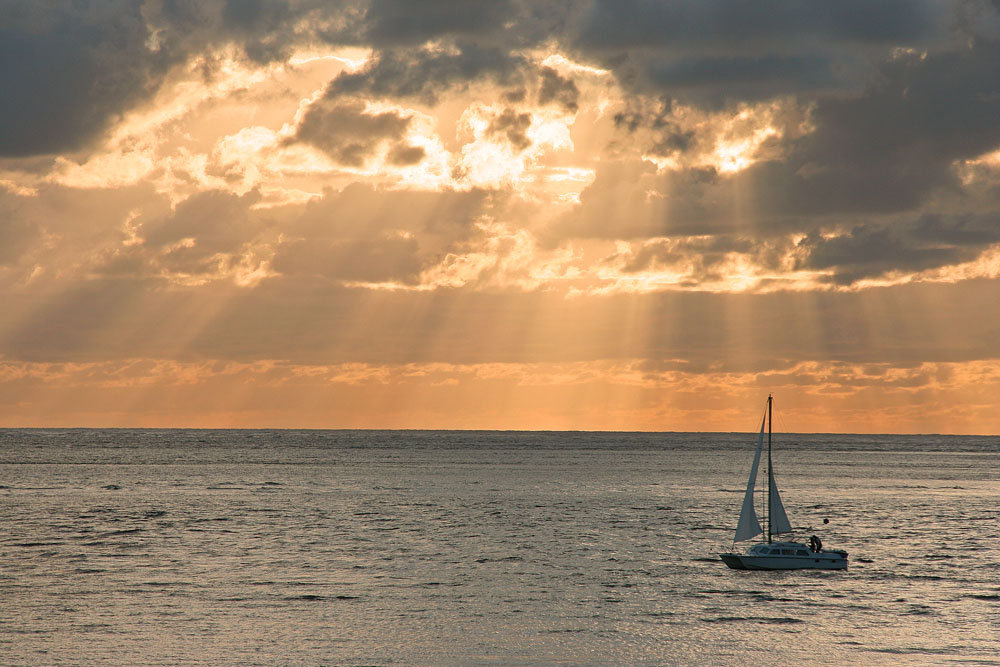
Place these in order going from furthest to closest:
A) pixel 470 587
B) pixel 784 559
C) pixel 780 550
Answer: pixel 780 550, pixel 784 559, pixel 470 587

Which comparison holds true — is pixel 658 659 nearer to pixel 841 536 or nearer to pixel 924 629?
pixel 924 629

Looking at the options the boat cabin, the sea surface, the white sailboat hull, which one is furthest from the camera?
the boat cabin

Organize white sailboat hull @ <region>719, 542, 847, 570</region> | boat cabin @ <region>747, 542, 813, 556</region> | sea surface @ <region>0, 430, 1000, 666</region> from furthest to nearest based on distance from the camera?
boat cabin @ <region>747, 542, 813, 556</region> → white sailboat hull @ <region>719, 542, 847, 570</region> → sea surface @ <region>0, 430, 1000, 666</region>

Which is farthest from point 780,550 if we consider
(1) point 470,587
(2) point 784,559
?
(1) point 470,587

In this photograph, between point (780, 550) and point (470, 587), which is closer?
point (470, 587)

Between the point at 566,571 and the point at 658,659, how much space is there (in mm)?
27864

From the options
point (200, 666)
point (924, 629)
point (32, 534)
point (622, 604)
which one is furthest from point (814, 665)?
point (32, 534)

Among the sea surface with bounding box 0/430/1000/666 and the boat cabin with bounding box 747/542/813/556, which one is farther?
the boat cabin with bounding box 747/542/813/556

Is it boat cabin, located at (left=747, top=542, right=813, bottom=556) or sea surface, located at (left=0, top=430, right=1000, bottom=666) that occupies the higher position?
boat cabin, located at (left=747, top=542, right=813, bottom=556)

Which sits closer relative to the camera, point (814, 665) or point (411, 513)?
point (814, 665)

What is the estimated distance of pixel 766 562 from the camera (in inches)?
3260

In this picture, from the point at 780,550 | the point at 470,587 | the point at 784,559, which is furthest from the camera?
the point at 780,550

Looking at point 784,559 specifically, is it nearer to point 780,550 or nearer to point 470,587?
point 780,550

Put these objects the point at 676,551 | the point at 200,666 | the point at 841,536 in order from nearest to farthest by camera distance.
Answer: the point at 200,666, the point at 676,551, the point at 841,536
